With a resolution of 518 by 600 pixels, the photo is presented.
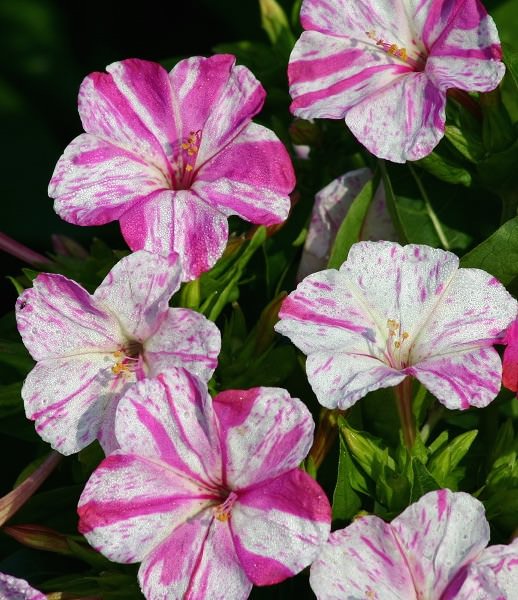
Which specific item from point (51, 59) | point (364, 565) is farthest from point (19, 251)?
point (51, 59)

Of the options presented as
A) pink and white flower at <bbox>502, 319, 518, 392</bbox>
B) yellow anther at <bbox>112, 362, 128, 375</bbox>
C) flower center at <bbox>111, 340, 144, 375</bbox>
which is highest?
yellow anther at <bbox>112, 362, 128, 375</bbox>

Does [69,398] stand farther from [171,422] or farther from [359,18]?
[359,18]

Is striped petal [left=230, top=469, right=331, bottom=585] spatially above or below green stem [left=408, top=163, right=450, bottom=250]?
below

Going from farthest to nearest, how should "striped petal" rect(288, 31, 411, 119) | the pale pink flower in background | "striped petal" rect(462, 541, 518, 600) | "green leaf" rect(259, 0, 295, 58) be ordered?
"green leaf" rect(259, 0, 295, 58)
the pale pink flower in background
"striped petal" rect(288, 31, 411, 119)
"striped petal" rect(462, 541, 518, 600)

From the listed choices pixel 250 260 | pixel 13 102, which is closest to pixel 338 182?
pixel 250 260

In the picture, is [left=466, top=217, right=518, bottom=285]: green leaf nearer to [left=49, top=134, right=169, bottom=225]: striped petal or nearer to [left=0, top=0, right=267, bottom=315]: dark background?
[left=49, top=134, right=169, bottom=225]: striped petal

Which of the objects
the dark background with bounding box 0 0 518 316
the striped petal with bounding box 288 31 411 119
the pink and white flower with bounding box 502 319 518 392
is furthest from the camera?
the dark background with bounding box 0 0 518 316

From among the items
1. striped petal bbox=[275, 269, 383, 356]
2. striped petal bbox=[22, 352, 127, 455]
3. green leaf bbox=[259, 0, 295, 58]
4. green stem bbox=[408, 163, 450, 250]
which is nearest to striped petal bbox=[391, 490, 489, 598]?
striped petal bbox=[275, 269, 383, 356]
